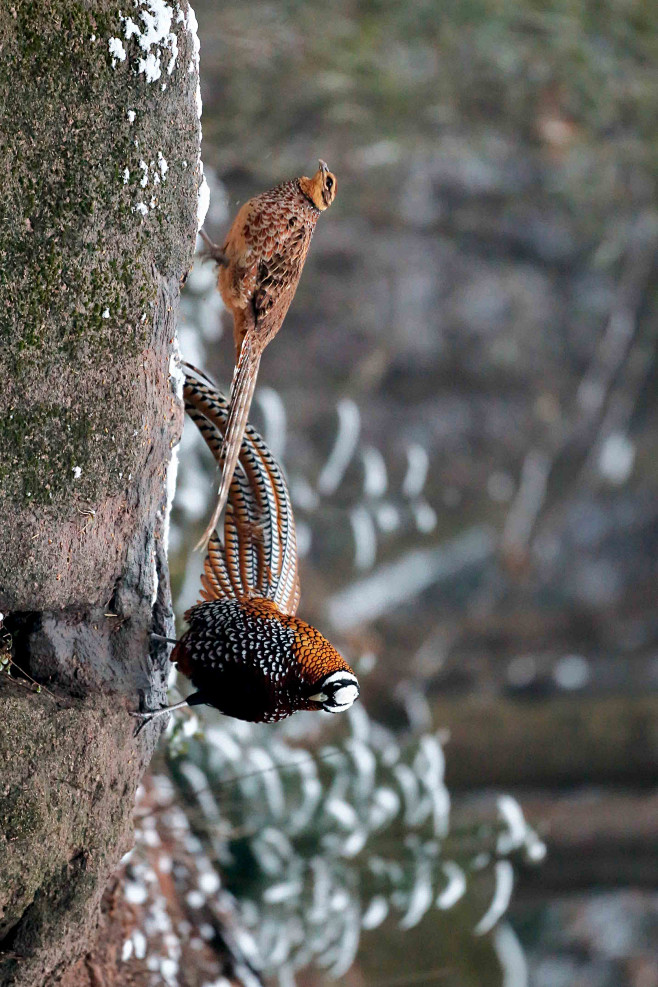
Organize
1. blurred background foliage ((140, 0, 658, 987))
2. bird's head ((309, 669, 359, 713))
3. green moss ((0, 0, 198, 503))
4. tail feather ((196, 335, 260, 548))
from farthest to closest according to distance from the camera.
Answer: blurred background foliage ((140, 0, 658, 987))
tail feather ((196, 335, 260, 548))
bird's head ((309, 669, 359, 713))
green moss ((0, 0, 198, 503))

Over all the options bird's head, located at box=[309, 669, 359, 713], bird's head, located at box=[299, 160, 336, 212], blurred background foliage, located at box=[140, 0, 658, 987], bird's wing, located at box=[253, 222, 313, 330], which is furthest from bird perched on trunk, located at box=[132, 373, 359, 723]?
blurred background foliage, located at box=[140, 0, 658, 987]

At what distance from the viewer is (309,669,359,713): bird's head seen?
1.09 metres

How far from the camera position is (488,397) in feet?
13.1

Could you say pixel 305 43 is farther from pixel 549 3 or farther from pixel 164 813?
pixel 164 813

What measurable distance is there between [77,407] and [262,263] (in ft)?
1.22

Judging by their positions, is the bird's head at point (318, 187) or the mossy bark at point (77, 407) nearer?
the mossy bark at point (77, 407)

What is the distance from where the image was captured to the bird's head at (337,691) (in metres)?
1.09

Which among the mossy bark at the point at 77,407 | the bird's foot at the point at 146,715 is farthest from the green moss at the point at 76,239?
the bird's foot at the point at 146,715

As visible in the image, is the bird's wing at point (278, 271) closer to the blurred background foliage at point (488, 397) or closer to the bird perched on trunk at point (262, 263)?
the bird perched on trunk at point (262, 263)

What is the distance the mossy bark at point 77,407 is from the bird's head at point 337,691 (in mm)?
222

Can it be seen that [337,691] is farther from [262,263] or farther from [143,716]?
[262,263]

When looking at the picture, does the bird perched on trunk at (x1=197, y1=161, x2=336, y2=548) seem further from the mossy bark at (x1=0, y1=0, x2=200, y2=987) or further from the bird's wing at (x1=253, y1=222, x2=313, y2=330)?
the mossy bark at (x1=0, y1=0, x2=200, y2=987)

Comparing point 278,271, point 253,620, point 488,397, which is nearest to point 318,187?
point 278,271

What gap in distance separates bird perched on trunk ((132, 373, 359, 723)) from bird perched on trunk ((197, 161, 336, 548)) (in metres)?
0.07
